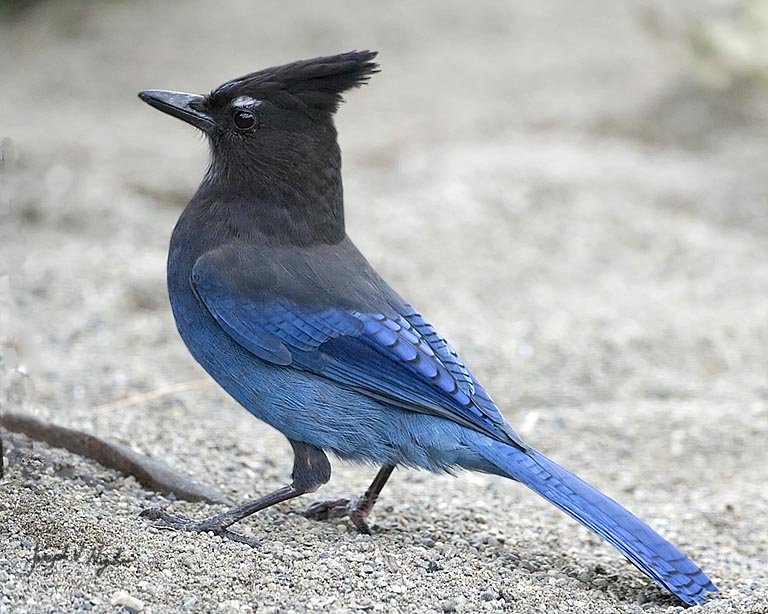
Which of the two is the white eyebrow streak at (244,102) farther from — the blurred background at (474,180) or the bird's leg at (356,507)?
the bird's leg at (356,507)

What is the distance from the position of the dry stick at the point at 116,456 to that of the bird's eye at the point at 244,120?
1.12 metres

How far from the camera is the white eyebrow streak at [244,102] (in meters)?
3.90

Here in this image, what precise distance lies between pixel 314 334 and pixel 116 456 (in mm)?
835

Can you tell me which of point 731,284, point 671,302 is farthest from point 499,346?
point 731,284

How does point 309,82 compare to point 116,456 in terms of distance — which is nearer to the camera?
point 309,82

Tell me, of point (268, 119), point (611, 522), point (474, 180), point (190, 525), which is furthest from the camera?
point (474, 180)

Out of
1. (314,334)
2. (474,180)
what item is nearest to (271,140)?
(314,334)

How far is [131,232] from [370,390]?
416cm

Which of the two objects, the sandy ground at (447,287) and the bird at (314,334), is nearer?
the sandy ground at (447,287)

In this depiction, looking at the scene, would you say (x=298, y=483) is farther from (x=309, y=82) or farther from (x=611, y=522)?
(x=309, y=82)

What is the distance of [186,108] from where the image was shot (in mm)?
3994

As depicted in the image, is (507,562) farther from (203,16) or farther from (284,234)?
(203,16)

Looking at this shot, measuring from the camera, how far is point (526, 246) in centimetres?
761

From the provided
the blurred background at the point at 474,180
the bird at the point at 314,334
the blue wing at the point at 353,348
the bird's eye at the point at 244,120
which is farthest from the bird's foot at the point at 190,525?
the bird's eye at the point at 244,120
